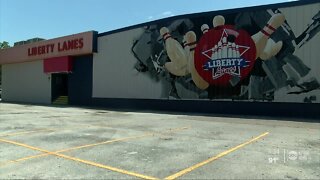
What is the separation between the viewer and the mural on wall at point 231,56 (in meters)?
20.9

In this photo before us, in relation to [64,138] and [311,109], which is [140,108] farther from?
[64,138]

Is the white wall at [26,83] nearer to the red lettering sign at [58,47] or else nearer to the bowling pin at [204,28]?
the red lettering sign at [58,47]

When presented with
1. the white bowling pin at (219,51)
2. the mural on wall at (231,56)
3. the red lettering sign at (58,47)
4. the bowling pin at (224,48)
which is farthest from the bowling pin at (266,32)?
the red lettering sign at (58,47)

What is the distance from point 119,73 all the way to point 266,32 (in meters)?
12.8

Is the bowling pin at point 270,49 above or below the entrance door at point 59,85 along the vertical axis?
above

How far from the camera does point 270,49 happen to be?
71.5ft

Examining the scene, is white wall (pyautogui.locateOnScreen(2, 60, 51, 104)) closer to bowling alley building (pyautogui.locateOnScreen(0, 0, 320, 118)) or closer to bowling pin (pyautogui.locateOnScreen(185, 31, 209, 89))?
bowling alley building (pyautogui.locateOnScreen(0, 0, 320, 118))

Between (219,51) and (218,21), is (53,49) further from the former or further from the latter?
(219,51)

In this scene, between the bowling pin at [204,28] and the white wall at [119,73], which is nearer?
the bowling pin at [204,28]

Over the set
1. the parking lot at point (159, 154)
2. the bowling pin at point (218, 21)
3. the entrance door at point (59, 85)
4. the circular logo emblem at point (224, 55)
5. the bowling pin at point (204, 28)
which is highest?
the bowling pin at point (218, 21)

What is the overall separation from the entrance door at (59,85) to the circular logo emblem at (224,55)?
707 inches

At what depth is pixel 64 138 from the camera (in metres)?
12.1

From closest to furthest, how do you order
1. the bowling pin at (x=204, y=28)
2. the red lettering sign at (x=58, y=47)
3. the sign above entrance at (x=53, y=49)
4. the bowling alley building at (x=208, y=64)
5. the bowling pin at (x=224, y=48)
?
the bowling alley building at (x=208, y=64) → the bowling pin at (x=224, y=48) → the bowling pin at (x=204, y=28) → the sign above entrance at (x=53, y=49) → the red lettering sign at (x=58, y=47)

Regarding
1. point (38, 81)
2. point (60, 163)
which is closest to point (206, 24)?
point (60, 163)
